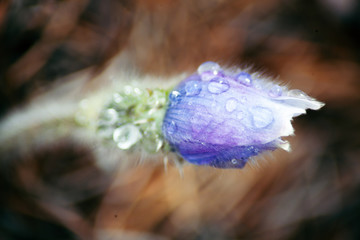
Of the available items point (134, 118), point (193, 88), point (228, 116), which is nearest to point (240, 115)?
point (228, 116)

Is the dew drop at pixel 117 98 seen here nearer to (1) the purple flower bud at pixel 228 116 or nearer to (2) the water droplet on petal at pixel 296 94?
(1) the purple flower bud at pixel 228 116

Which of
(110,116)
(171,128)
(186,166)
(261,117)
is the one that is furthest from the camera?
(186,166)

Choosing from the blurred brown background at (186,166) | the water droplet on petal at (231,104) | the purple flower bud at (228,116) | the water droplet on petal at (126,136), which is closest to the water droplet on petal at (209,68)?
the purple flower bud at (228,116)

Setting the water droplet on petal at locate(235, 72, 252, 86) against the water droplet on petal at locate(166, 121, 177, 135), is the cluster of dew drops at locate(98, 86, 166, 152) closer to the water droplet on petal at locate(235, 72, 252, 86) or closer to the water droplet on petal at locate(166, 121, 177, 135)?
the water droplet on petal at locate(166, 121, 177, 135)

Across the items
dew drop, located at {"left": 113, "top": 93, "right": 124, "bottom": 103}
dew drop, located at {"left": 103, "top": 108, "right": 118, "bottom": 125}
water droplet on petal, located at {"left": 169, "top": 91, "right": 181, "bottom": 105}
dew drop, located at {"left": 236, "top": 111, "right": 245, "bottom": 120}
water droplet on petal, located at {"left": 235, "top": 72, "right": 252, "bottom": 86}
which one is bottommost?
dew drop, located at {"left": 236, "top": 111, "right": 245, "bottom": 120}

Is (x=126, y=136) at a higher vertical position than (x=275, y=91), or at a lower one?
higher

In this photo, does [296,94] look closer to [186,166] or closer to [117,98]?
[117,98]

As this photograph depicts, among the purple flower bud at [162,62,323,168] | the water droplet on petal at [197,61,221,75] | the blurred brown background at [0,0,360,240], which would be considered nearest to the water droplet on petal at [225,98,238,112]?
the purple flower bud at [162,62,323,168]
